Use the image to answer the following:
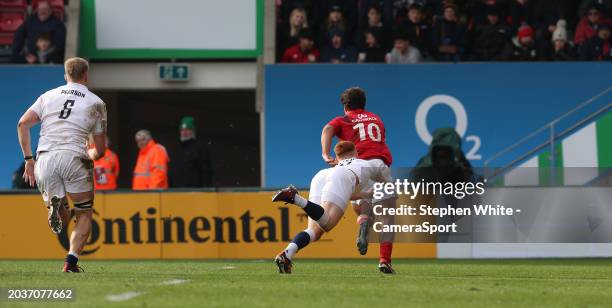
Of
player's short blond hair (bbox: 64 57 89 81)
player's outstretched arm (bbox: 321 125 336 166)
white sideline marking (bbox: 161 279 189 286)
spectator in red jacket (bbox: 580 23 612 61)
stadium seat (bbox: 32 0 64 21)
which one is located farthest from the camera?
stadium seat (bbox: 32 0 64 21)

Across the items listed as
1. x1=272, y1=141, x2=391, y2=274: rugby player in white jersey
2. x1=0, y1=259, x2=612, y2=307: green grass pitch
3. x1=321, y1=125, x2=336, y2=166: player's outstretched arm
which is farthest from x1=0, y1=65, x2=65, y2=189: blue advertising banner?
x1=272, y1=141, x2=391, y2=274: rugby player in white jersey

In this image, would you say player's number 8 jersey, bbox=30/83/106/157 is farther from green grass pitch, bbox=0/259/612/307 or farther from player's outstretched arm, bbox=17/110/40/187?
green grass pitch, bbox=0/259/612/307

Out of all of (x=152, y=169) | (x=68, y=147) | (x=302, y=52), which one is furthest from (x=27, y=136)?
(x=302, y=52)

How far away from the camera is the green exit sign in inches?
951

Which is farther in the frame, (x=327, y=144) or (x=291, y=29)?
(x=291, y=29)

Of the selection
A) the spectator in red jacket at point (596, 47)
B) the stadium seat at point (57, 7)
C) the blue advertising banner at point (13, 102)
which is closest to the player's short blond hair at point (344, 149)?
the spectator in red jacket at point (596, 47)

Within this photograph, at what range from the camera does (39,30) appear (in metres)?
23.4

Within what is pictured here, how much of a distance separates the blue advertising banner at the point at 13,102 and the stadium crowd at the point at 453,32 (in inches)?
177

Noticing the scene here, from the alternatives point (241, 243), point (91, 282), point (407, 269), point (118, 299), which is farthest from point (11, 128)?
point (118, 299)

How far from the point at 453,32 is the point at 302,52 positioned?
8.65ft

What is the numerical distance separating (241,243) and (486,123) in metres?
5.86

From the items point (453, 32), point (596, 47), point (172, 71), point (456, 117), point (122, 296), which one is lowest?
point (122, 296)

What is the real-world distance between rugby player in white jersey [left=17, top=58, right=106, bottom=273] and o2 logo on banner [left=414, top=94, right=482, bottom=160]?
471 inches

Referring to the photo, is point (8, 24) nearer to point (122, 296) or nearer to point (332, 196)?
point (332, 196)
